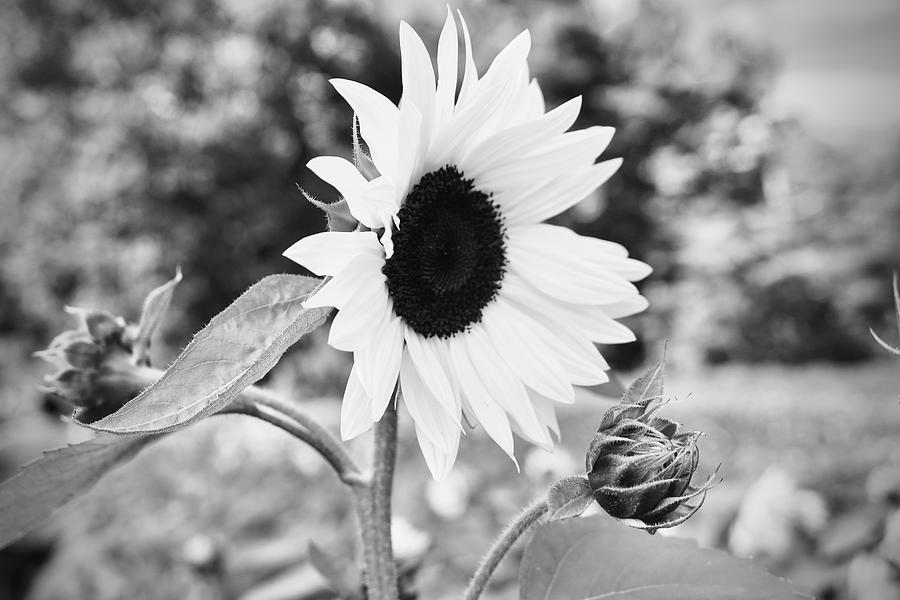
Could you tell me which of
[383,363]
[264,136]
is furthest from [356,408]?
[264,136]

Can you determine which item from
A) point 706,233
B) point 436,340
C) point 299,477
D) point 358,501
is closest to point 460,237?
point 436,340

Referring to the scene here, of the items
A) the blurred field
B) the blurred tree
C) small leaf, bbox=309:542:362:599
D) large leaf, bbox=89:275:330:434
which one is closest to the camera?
large leaf, bbox=89:275:330:434

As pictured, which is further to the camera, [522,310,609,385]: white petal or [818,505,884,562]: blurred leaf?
[818,505,884,562]: blurred leaf

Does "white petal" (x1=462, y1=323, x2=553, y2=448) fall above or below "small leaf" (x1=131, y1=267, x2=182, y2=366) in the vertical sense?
below

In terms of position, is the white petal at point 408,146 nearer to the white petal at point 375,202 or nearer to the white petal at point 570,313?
the white petal at point 375,202

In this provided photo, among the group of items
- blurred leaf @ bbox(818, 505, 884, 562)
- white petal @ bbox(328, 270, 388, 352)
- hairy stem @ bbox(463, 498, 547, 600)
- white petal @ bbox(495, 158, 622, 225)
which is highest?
white petal @ bbox(328, 270, 388, 352)

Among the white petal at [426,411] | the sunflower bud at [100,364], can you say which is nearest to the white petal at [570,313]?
the white petal at [426,411]

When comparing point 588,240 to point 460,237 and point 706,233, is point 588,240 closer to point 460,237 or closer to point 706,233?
point 460,237

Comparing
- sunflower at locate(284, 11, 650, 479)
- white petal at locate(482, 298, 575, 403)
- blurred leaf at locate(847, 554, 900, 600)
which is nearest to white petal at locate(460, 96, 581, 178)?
sunflower at locate(284, 11, 650, 479)

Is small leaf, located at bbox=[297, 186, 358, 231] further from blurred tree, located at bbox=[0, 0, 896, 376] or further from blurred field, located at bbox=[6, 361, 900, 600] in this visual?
blurred tree, located at bbox=[0, 0, 896, 376]
